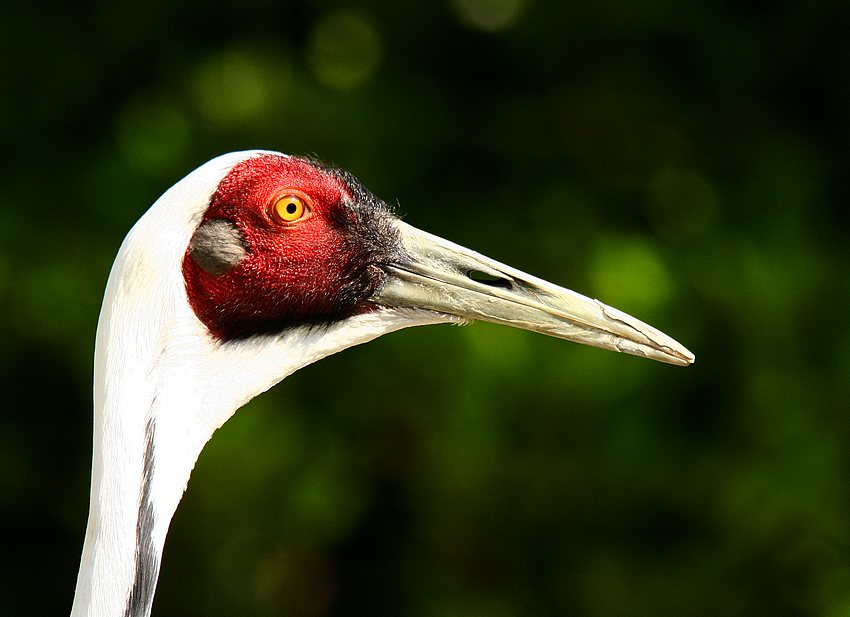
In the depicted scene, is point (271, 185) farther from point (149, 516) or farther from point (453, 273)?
point (149, 516)

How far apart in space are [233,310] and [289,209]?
287 millimetres

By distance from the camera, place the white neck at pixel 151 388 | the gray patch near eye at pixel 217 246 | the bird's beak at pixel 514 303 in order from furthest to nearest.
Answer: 1. the bird's beak at pixel 514 303
2. the gray patch near eye at pixel 217 246
3. the white neck at pixel 151 388

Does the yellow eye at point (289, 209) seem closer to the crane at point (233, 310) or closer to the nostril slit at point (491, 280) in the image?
the crane at point (233, 310)

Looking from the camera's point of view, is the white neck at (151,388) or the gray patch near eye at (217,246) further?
the gray patch near eye at (217,246)

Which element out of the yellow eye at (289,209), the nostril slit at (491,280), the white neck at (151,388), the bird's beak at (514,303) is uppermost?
the yellow eye at (289,209)

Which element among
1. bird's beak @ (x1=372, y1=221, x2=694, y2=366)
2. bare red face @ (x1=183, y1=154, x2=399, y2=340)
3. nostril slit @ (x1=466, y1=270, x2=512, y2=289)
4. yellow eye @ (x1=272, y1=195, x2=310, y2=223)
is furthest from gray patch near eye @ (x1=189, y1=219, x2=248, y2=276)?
nostril slit @ (x1=466, y1=270, x2=512, y2=289)

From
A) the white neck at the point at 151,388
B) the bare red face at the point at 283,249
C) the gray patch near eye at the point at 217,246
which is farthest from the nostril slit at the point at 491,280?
the gray patch near eye at the point at 217,246

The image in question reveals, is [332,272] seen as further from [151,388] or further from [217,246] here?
[151,388]

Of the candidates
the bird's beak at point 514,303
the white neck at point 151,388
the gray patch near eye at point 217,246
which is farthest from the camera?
the bird's beak at point 514,303

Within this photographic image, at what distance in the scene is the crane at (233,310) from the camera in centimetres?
242

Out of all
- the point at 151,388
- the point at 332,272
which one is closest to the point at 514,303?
the point at 332,272

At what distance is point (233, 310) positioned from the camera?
2631 mm

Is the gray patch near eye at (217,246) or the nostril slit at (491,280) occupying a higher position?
the nostril slit at (491,280)

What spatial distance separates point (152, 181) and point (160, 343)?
2898mm
